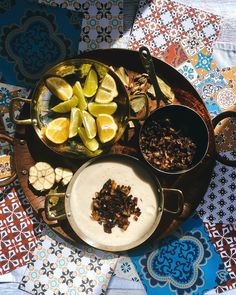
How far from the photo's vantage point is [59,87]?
4.36 feet

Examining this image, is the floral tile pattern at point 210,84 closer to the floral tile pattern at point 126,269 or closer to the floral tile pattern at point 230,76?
the floral tile pattern at point 230,76

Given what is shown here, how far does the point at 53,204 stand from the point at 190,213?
435 mm

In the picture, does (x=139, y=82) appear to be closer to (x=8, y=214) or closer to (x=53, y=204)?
(x=53, y=204)

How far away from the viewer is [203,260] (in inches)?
58.8

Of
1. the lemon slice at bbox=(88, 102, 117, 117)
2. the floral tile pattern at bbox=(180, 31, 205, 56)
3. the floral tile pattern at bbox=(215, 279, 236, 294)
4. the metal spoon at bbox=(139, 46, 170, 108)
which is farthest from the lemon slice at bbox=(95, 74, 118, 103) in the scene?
the floral tile pattern at bbox=(215, 279, 236, 294)

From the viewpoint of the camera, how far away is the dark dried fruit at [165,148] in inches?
52.1

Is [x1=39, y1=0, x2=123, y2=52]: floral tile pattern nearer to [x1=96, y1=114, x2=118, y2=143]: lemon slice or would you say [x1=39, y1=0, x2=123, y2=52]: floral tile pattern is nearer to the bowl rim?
[x1=96, y1=114, x2=118, y2=143]: lemon slice

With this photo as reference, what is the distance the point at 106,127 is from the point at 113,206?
25 centimetres

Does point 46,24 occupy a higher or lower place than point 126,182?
higher

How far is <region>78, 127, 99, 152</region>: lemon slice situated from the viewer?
4.36ft

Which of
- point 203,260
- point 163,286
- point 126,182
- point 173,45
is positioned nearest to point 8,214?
point 126,182

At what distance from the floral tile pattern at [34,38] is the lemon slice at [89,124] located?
261mm

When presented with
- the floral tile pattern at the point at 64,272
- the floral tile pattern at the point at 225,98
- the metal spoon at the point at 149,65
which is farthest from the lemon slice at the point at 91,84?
the floral tile pattern at the point at 64,272

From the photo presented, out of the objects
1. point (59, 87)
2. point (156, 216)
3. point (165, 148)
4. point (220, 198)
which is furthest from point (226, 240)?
point (59, 87)
